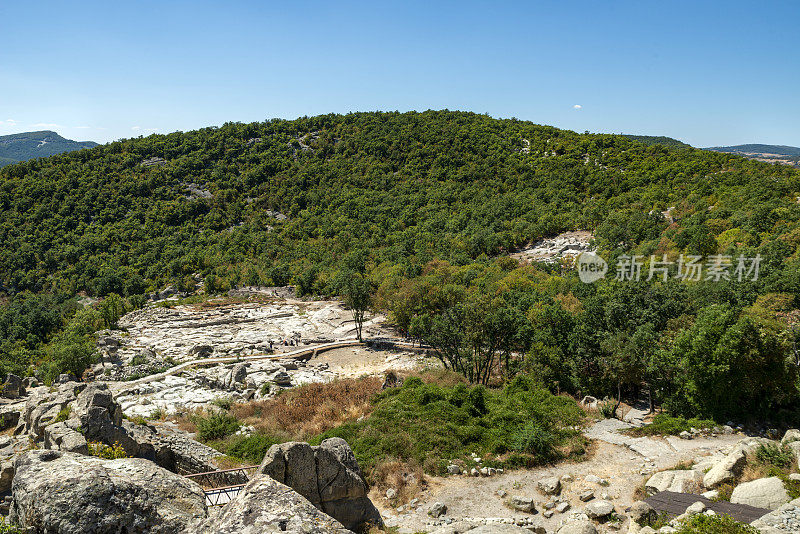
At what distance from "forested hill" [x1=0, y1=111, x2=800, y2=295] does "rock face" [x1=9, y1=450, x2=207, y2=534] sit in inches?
2101

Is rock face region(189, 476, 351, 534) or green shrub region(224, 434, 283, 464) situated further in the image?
green shrub region(224, 434, 283, 464)

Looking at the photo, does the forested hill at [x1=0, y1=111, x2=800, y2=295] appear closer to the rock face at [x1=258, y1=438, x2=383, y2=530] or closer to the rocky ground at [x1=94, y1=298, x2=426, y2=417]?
the rocky ground at [x1=94, y1=298, x2=426, y2=417]

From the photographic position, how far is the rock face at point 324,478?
11078mm

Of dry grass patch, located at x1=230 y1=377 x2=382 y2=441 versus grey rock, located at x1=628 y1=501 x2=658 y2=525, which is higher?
grey rock, located at x1=628 y1=501 x2=658 y2=525

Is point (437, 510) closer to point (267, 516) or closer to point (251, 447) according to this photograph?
point (251, 447)

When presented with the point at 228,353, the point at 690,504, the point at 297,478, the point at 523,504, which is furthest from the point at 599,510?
the point at 228,353

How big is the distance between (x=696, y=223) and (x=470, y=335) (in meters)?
42.0

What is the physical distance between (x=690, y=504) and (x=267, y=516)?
12.9 m

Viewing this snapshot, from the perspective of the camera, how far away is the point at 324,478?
11.7 metres

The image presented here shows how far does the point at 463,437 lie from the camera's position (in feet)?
64.2

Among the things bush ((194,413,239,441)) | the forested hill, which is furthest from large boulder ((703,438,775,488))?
the forested hill

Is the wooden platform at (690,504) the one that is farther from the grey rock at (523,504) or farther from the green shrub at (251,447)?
the green shrub at (251,447)

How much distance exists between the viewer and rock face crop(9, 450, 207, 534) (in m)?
6.90

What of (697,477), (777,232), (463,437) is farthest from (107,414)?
(777,232)
